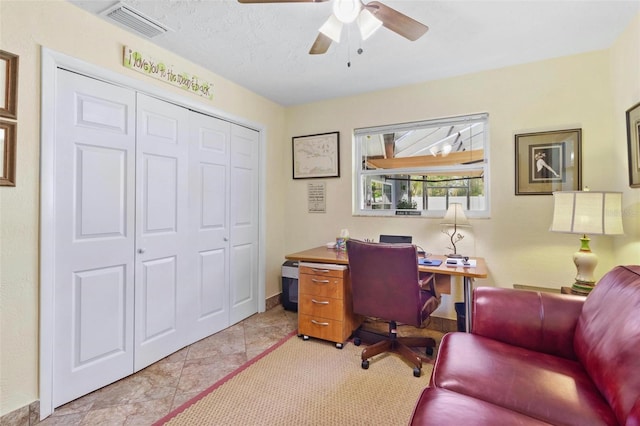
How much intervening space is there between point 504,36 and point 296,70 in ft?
5.23

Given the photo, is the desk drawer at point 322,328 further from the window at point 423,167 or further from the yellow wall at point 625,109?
the yellow wall at point 625,109

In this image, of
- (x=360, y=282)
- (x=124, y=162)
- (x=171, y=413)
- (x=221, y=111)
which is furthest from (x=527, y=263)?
(x=124, y=162)

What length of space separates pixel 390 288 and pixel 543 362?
0.90 meters

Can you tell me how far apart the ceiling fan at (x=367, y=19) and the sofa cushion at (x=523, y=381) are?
5.32 ft

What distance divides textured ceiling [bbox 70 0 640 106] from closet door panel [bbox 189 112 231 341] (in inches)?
23.0

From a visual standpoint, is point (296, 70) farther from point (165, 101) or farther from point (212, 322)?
point (212, 322)

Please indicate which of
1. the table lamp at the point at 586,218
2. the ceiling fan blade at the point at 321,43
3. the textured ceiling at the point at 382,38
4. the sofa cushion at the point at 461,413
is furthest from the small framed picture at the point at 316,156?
the sofa cushion at the point at 461,413

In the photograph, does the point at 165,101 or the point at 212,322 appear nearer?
the point at 165,101

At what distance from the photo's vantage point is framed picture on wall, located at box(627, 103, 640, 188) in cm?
180

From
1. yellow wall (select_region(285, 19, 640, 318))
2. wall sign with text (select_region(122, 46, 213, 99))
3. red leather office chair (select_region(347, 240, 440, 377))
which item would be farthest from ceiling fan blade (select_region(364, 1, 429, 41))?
wall sign with text (select_region(122, 46, 213, 99))

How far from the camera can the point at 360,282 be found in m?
2.16

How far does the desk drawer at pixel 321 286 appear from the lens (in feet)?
7.95

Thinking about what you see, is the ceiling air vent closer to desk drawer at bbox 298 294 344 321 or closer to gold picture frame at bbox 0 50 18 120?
gold picture frame at bbox 0 50 18 120

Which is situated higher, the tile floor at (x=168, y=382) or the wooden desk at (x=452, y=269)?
the wooden desk at (x=452, y=269)
